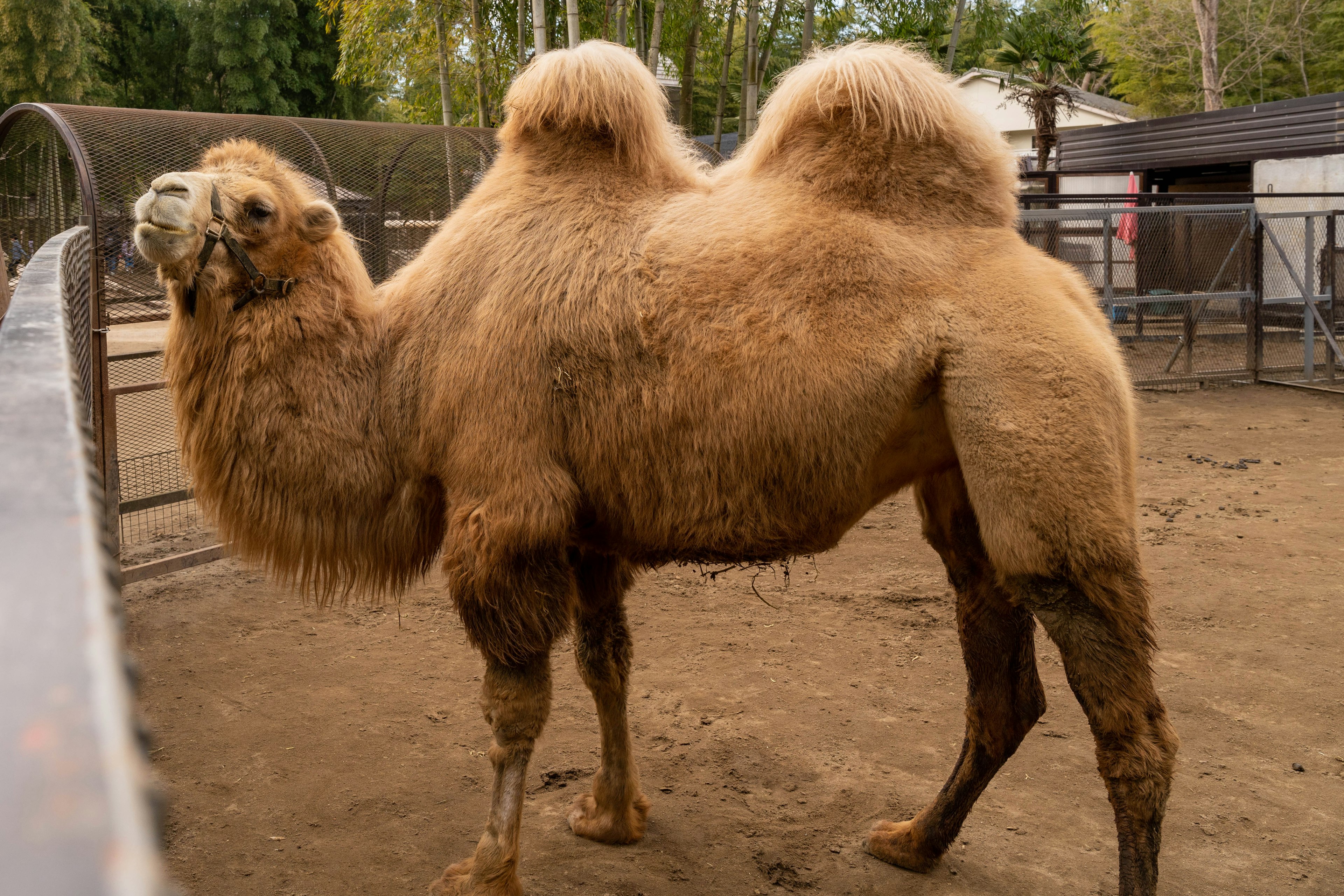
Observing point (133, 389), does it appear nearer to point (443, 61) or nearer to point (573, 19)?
point (573, 19)

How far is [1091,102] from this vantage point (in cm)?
3850

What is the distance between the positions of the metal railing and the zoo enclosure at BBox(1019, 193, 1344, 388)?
12694 mm

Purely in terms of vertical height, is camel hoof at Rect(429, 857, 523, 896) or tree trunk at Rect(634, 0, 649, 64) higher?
tree trunk at Rect(634, 0, 649, 64)

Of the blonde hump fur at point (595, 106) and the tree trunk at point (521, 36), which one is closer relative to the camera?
the blonde hump fur at point (595, 106)

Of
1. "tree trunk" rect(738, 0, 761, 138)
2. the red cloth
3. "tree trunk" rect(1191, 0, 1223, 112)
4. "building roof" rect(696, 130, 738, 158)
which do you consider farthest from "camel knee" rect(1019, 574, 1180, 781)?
"tree trunk" rect(1191, 0, 1223, 112)

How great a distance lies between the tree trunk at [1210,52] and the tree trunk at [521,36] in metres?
27.8

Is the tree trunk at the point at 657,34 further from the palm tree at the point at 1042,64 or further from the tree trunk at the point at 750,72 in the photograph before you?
the palm tree at the point at 1042,64

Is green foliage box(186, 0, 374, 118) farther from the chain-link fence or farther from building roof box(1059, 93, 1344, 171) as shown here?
the chain-link fence

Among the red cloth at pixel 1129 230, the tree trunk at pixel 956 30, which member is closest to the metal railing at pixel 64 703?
the tree trunk at pixel 956 30

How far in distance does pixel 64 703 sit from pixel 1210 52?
38.9 meters

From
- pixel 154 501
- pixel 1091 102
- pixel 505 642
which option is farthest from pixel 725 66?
pixel 1091 102

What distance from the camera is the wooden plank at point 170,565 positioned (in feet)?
20.4

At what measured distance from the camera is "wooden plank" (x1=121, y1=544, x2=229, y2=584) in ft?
20.4

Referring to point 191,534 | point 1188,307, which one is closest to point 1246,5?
point 1188,307
